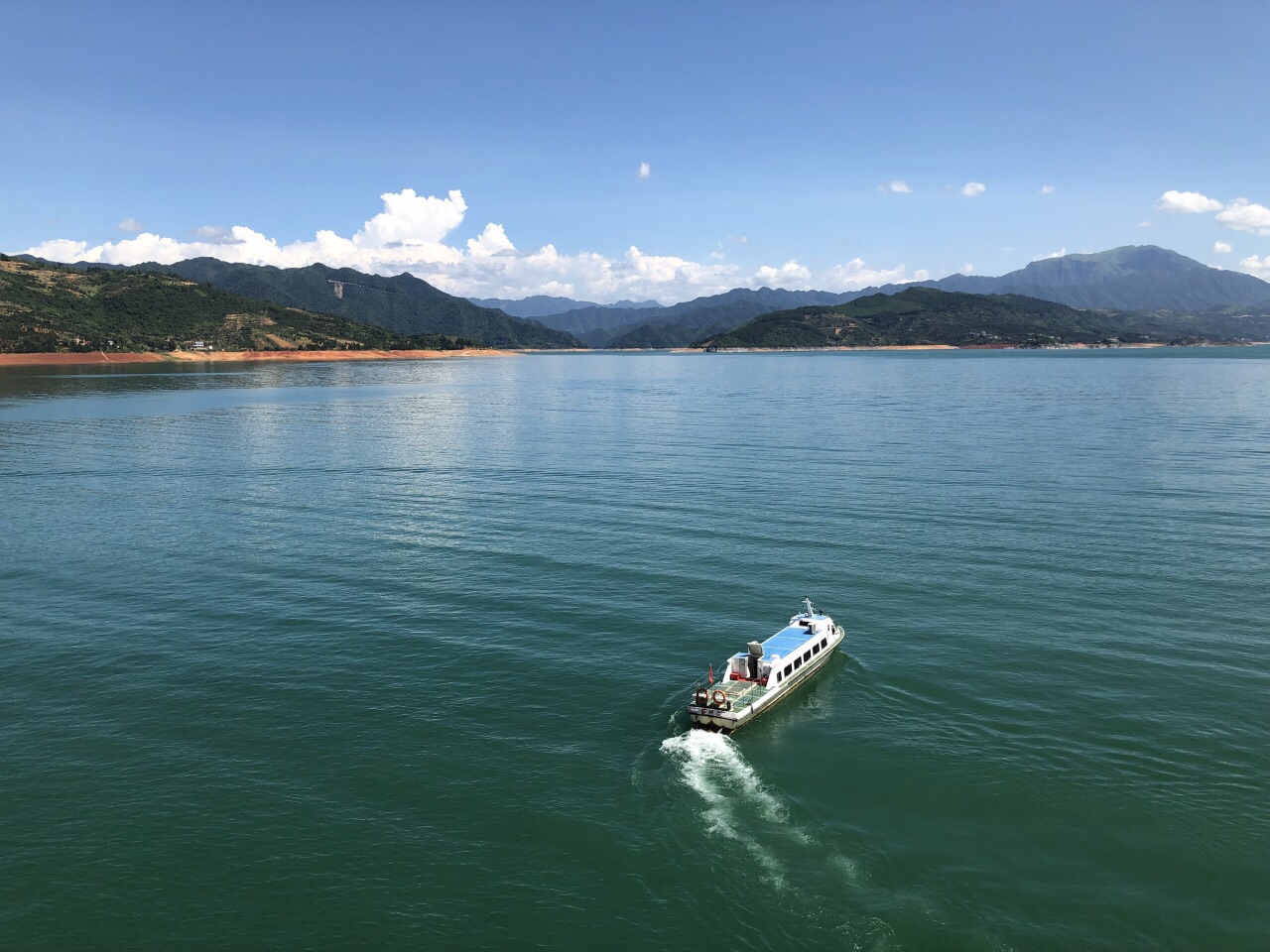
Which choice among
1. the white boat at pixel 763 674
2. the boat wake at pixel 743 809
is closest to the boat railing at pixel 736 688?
the white boat at pixel 763 674

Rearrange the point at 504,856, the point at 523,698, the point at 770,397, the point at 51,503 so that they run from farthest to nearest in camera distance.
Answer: the point at 770,397
the point at 51,503
the point at 523,698
the point at 504,856

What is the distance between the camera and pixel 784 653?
39062mm

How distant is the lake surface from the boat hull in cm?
76

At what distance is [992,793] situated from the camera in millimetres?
30062

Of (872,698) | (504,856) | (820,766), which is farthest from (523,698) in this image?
(872,698)

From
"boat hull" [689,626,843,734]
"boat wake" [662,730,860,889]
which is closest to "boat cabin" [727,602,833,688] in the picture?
"boat hull" [689,626,843,734]

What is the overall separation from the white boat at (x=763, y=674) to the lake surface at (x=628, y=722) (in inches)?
39.8

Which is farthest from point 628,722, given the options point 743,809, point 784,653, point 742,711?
point 784,653

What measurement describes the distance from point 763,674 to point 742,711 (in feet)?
9.76

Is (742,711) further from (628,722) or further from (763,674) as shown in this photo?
(628,722)

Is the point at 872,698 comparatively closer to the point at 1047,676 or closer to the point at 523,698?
the point at 1047,676

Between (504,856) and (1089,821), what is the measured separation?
21.2 metres

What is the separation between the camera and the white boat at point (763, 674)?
34.9m

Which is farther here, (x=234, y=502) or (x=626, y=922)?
(x=234, y=502)
